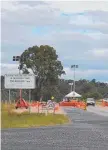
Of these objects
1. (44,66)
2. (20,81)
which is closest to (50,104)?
(20,81)

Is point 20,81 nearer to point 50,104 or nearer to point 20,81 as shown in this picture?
point 20,81

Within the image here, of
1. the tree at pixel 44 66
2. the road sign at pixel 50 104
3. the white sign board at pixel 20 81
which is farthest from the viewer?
the tree at pixel 44 66

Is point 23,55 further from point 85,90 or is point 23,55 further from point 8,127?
point 8,127

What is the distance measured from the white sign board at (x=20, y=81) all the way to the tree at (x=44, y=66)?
208 feet

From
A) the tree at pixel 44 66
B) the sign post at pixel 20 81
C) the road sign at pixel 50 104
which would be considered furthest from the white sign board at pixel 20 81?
the tree at pixel 44 66

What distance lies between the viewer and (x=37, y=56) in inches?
4144

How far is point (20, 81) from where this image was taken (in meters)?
40.0

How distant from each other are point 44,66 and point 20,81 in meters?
64.1

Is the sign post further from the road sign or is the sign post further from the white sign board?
the road sign

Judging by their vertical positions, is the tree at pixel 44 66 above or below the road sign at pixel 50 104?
above

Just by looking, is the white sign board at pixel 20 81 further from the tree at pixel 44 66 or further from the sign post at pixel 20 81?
the tree at pixel 44 66

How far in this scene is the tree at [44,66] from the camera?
104m

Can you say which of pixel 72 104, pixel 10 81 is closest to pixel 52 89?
pixel 72 104

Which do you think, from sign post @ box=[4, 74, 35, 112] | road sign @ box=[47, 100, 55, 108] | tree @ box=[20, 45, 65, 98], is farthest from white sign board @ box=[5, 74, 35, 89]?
tree @ box=[20, 45, 65, 98]
